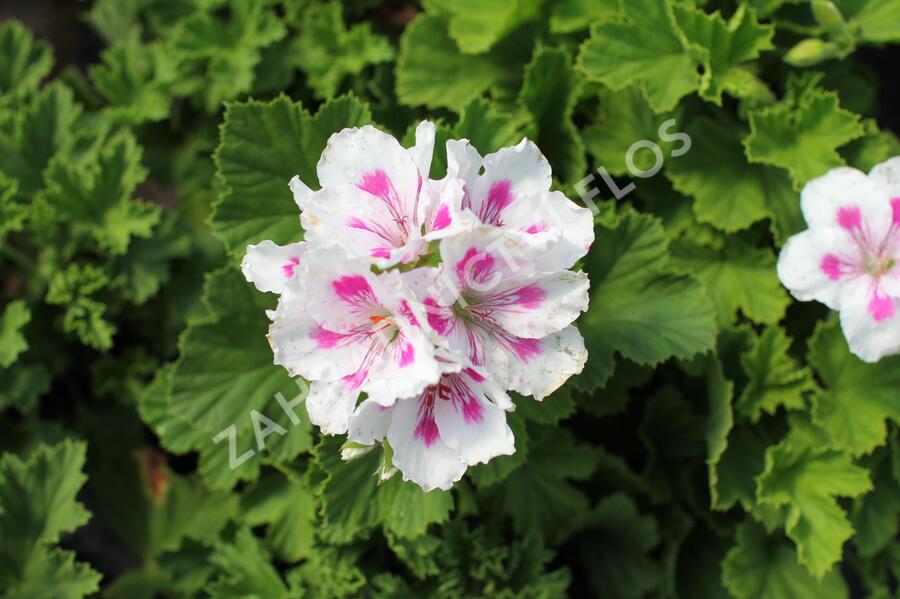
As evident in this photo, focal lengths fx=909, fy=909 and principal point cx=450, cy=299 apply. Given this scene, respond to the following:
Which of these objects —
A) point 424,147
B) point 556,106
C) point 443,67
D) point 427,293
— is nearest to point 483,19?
point 443,67

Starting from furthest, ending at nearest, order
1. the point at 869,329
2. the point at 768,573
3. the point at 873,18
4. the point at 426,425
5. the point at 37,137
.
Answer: the point at 37,137 → the point at 768,573 → the point at 873,18 → the point at 869,329 → the point at 426,425

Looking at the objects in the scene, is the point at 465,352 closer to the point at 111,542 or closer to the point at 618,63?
the point at 618,63

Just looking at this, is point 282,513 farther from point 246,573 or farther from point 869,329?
point 869,329

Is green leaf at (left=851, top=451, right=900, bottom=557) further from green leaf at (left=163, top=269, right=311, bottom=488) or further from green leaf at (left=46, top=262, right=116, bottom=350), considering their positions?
green leaf at (left=46, top=262, right=116, bottom=350)

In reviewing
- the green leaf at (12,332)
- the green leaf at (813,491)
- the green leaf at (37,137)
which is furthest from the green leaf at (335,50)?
the green leaf at (813,491)

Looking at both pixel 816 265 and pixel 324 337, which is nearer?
pixel 324 337

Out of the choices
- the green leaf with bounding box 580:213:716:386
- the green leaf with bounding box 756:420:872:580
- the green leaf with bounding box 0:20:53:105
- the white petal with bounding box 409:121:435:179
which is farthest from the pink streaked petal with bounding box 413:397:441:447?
the green leaf with bounding box 0:20:53:105

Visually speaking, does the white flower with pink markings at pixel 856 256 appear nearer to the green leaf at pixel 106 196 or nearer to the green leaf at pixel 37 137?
the green leaf at pixel 106 196
